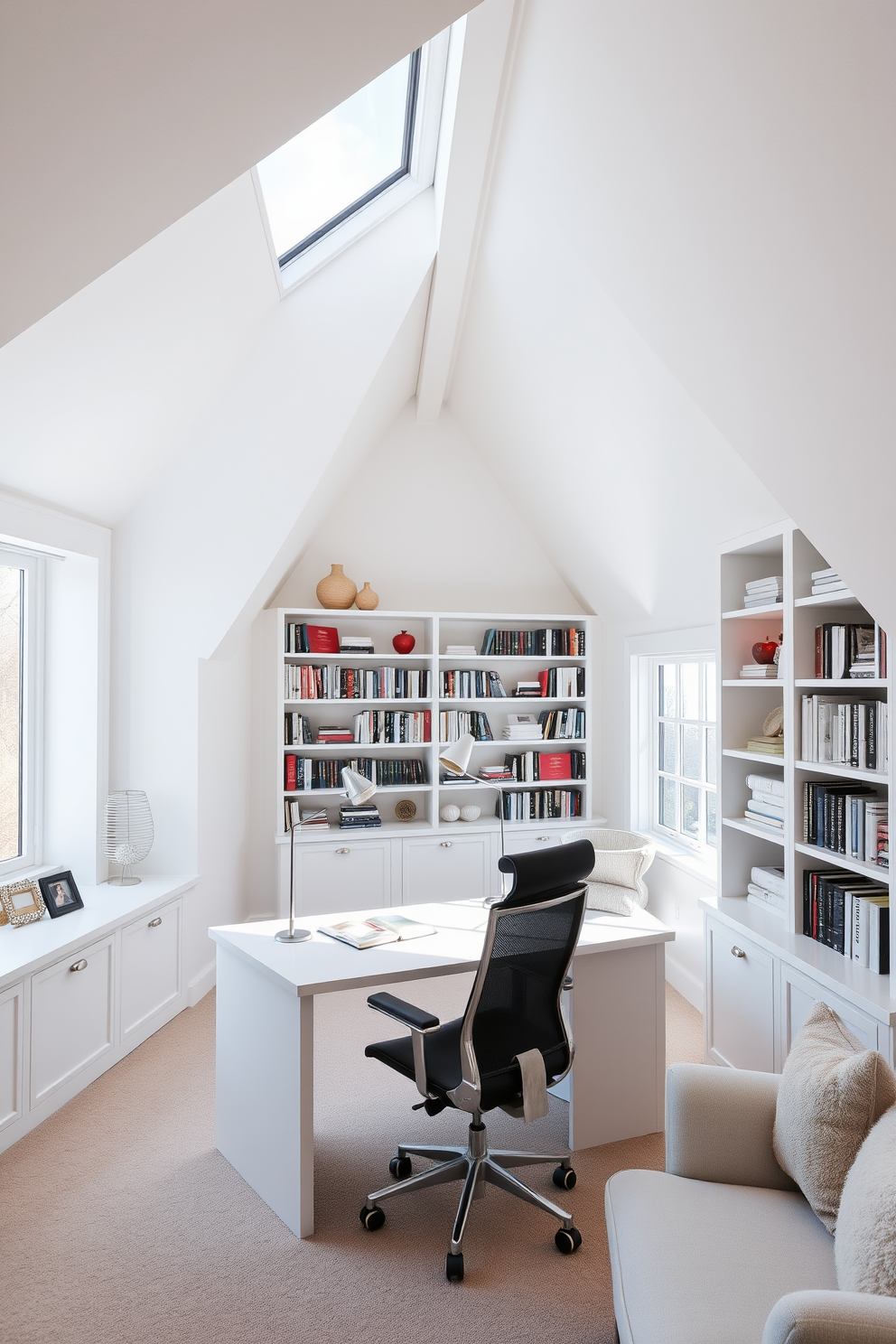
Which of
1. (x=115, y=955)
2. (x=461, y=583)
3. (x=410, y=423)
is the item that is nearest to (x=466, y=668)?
(x=461, y=583)

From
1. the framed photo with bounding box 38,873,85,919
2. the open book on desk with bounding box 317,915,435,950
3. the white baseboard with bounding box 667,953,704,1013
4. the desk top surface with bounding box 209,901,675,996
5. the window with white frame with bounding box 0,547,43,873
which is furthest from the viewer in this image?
the white baseboard with bounding box 667,953,704,1013

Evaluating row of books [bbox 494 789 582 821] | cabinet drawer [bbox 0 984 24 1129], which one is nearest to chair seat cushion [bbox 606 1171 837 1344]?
cabinet drawer [bbox 0 984 24 1129]

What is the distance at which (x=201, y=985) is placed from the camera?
4371 millimetres

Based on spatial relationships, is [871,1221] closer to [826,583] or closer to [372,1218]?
[372,1218]

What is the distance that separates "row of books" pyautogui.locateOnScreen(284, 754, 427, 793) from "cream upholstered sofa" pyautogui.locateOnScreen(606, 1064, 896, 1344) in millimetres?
3159

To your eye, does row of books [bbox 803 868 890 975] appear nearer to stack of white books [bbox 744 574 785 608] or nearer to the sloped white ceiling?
stack of white books [bbox 744 574 785 608]

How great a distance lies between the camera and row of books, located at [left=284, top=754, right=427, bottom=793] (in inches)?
198

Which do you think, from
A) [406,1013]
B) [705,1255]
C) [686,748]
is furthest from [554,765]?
[705,1255]

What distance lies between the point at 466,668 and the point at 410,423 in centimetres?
160

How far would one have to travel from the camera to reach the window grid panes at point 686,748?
4.45 m

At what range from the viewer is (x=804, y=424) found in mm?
2053

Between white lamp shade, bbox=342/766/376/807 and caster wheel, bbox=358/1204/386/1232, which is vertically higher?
white lamp shade, bbox=342/766/376/807

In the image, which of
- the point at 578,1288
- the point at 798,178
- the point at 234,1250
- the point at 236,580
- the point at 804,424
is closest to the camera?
the point at 798,178

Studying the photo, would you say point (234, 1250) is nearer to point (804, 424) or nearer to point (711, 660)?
point (804, 424)
